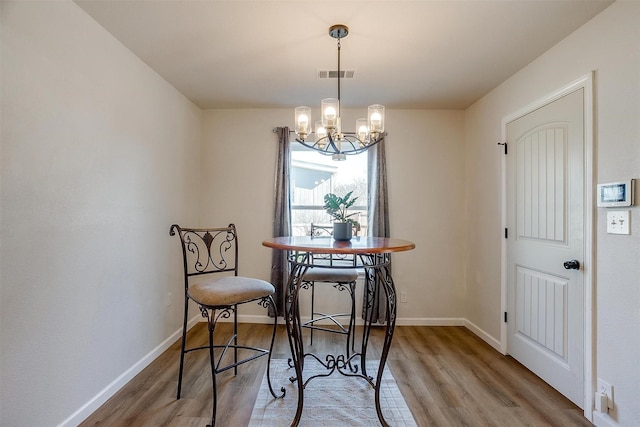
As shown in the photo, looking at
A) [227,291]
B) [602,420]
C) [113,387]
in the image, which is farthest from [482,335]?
[113,387]

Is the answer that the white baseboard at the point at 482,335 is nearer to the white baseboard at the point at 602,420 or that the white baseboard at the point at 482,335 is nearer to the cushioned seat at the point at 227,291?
the white baseboard at the point at 602,420

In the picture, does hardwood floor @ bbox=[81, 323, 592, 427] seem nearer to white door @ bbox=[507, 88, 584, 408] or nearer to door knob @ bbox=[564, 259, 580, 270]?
white door @ bbox=[507, 88, 584, 408]

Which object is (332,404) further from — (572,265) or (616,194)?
(616,194)

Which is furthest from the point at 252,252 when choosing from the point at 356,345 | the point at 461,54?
the point at 461,54

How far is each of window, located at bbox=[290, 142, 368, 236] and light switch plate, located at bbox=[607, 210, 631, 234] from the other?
2.10 metres

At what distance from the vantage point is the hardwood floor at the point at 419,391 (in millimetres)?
1773

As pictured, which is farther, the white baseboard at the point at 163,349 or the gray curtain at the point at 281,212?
the gray curtain at the point at 281,212

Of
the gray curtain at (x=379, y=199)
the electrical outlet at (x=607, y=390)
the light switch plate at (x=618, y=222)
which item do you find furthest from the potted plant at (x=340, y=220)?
the electrical outlet at (x=607, y=390)

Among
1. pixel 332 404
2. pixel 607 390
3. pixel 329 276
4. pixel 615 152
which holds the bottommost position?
pixel 332 404

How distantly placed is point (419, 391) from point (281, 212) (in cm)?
206

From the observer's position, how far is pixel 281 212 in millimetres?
3266

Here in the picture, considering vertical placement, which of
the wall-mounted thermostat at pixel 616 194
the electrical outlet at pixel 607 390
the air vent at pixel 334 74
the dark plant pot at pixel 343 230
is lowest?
the electrical outlet at pixel 607 390

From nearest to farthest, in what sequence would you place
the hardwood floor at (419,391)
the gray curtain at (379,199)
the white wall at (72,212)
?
the white wall at (72,212) → the hardwood floor at (419,391) → the gray curtain at (379,199)

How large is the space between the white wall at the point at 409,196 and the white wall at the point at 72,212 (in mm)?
966
